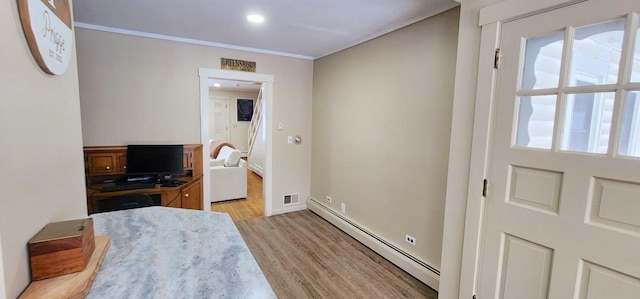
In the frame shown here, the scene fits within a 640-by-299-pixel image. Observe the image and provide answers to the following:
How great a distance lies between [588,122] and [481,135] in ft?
1.50

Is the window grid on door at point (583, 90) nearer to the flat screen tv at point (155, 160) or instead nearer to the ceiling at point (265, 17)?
the ceiling at point (265, 17)

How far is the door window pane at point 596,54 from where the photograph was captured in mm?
1186

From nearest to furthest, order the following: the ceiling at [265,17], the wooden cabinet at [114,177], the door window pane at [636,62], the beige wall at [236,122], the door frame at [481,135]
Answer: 1. the door window pane at [636,62]
2. the door frame at [481,135]
3. the ceiling at [265,17]
4. the wooden cabinet at [114,177]
5. the beige wall at [236,122]

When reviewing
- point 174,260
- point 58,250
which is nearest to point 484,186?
point 174,260

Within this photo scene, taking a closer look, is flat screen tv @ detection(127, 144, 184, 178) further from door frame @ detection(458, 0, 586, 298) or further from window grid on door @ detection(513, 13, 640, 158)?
window grid on door @ detection(513, 13, 640, 158)

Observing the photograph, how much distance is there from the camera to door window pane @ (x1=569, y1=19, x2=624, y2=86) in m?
1.19

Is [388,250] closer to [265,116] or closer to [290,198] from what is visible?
[290,198]

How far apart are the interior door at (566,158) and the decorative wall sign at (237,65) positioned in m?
2.96

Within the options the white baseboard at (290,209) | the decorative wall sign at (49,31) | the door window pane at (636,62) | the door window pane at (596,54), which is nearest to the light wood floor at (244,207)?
the white baseboard at (290,209)

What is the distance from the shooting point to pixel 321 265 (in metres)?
2.70

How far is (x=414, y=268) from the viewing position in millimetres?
2477

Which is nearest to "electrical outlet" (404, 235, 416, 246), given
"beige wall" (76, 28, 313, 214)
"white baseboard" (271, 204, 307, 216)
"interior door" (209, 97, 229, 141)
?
"white baseboard" (271, 204, 307, 216)

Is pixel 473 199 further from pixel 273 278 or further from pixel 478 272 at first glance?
pixel 273 278

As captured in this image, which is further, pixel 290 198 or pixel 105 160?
pixel 290 198
